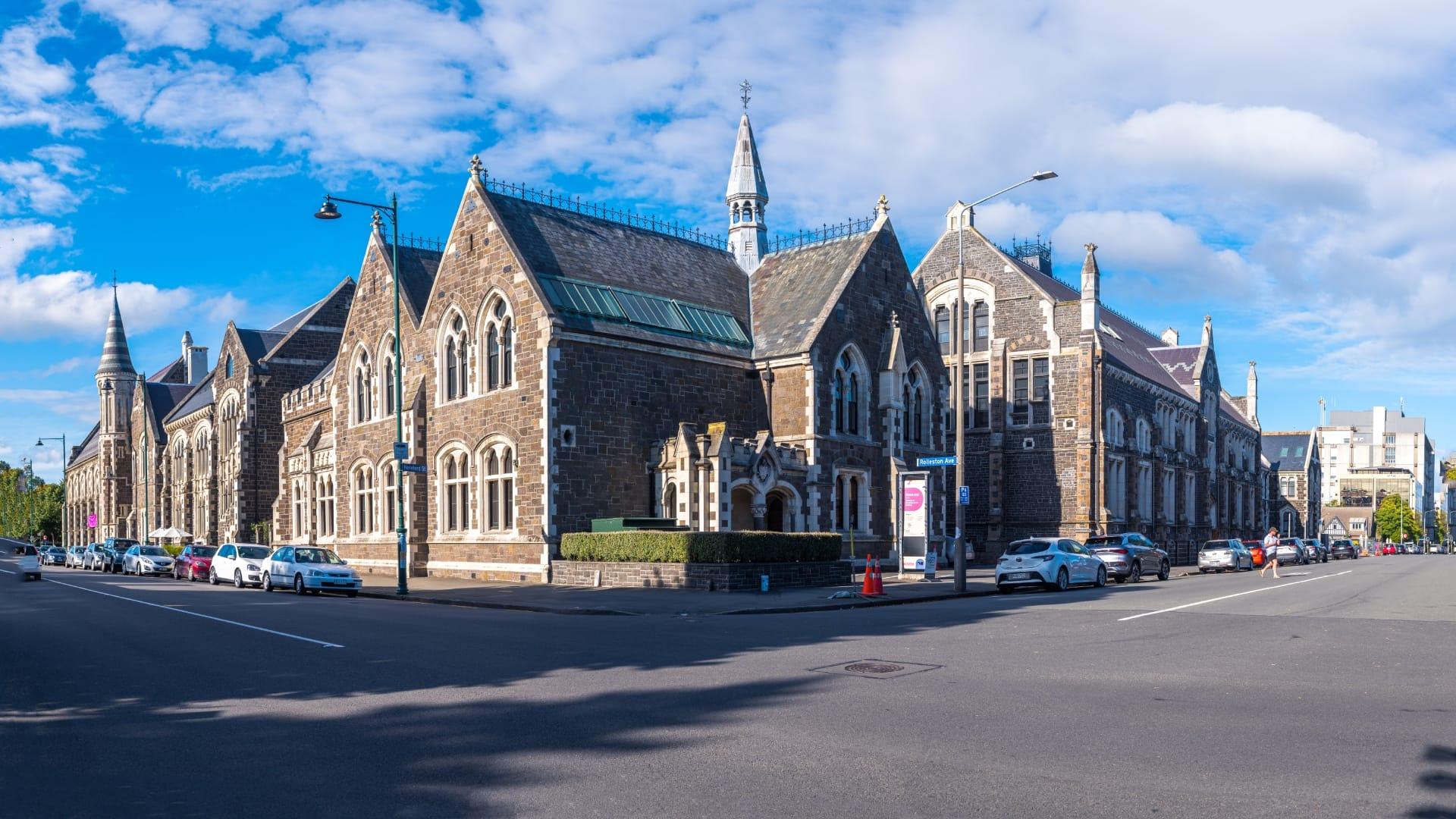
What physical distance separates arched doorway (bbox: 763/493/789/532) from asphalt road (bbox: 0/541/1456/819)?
15.5m

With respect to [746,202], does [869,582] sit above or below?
below

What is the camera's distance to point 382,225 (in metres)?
40.5

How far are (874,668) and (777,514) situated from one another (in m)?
21.6

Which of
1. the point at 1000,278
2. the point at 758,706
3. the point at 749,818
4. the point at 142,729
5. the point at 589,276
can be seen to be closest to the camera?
the point at 749,818

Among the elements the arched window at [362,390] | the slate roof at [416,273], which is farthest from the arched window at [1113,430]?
the arched window at [362,390]

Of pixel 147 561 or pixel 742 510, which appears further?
pixel 147 561

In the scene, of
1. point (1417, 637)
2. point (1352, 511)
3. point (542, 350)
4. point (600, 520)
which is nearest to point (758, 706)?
point (1417, 637)

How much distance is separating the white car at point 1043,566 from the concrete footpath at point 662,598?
0.67 m

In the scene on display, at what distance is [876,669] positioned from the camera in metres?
12.3

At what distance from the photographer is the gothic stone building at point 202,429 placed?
57.3m

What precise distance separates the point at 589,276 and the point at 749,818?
93.5 ft

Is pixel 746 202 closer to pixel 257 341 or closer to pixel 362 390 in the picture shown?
pixel 362 390

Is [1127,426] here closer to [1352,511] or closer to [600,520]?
[600,520]

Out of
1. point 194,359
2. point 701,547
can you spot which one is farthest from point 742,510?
point 194,359
